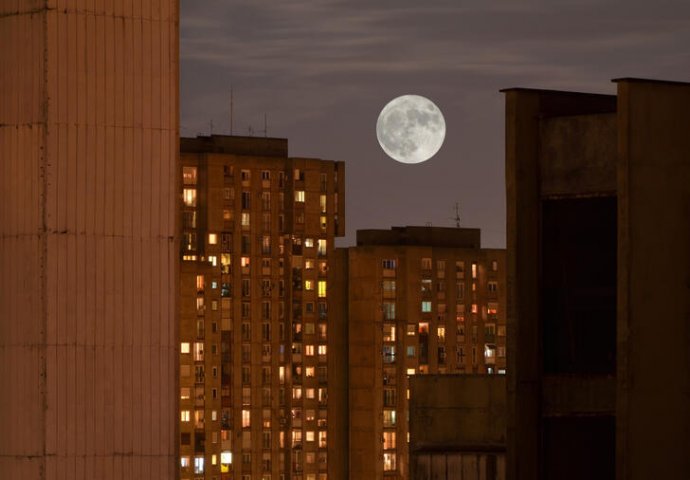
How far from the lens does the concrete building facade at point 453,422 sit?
57.5 m

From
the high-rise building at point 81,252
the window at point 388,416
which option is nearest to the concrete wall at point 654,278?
the high-rise building at point 81,252

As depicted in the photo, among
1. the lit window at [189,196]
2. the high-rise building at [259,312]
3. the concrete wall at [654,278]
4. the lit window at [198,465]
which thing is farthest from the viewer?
the lit window at [189,196]

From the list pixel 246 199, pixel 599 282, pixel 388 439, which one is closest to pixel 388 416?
pixel 388 439

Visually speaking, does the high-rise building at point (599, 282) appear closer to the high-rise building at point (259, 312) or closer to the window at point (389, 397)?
the high-rise building at point (259, 312)

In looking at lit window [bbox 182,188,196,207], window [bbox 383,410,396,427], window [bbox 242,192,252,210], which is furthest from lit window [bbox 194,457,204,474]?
window [bbox 242,192,252,210]

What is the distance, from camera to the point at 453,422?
6009cm

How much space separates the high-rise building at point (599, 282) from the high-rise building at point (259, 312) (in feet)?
480

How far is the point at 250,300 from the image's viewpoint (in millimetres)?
193000

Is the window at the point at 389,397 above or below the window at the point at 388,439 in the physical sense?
above

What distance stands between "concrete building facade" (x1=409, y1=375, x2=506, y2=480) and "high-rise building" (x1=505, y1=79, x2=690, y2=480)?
23163 mm

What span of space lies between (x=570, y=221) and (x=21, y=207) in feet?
33.4

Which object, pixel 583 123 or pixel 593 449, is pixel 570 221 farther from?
pixel 593 449

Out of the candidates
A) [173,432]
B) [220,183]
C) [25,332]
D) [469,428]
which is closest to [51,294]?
[25,332]

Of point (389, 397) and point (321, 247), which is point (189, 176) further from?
point (389, 397)
